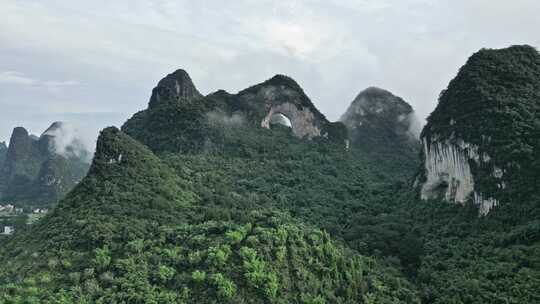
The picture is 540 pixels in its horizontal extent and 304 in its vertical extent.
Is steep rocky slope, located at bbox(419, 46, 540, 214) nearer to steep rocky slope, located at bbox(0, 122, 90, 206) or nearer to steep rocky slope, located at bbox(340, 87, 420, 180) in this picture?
steep rocky slope, located at bbox(340, 87, 420, 180)

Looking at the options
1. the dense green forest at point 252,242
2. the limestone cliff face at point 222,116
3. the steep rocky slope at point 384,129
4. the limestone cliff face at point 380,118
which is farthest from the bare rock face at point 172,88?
the limestone cliff face at point 380,118

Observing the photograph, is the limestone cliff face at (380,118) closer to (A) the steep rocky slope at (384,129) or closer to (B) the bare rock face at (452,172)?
(A) the steep rocky slope at (384,129)

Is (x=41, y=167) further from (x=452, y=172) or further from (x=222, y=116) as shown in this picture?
(x=452, y=172)

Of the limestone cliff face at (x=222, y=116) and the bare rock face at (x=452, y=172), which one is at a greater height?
the limestone cliff face at (x=222, y=116)

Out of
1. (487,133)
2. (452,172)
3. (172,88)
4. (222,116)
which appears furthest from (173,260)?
(172,88)

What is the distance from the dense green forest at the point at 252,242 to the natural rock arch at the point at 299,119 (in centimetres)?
1237

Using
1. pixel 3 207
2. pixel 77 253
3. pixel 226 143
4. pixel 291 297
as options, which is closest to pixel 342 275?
pixel 291 297

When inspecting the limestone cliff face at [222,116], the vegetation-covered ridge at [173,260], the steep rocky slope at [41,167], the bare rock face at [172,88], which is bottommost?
the vegetation-covered ridge at [173,260]

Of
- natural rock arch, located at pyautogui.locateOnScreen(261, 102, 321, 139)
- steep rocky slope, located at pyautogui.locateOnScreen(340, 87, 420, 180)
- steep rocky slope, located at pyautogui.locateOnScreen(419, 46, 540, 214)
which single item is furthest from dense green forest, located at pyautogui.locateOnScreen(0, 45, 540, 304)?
steep rocky slope, located at pyautogui.locateOnScreen(340, 87, 420, 180)

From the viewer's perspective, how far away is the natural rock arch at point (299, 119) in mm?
66781

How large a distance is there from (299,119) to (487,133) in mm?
29771

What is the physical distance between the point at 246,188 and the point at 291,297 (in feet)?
77.6

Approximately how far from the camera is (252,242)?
2894 cm

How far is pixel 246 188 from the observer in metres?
50.0
